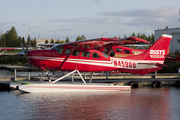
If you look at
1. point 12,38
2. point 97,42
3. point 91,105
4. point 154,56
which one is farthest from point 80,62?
point 12,38

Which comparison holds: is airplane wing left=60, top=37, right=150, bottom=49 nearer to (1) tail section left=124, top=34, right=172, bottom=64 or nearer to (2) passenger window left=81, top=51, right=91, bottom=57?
(2) passenger window left=81, top=51, right=91, bottom=57

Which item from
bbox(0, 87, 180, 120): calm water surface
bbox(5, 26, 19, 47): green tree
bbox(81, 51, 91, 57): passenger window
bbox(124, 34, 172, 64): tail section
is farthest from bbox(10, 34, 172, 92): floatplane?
bbox(5, 26, 19, 47): green tree

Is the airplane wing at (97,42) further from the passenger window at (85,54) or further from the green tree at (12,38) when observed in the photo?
the green tree at (12,38)

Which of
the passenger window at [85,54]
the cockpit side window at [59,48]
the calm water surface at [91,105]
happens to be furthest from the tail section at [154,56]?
the cockpit side window at [59,48]

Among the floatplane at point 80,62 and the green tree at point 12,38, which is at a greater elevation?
the green tree at point 12,38

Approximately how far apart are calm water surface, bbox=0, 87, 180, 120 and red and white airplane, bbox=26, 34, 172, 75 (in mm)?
1600

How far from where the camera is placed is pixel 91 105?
12922 millimetres

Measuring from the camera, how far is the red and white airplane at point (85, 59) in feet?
50.4

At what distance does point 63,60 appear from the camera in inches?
622

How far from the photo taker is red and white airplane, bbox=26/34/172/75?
1538 cm

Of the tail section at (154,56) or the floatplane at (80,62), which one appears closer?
the floatplane at (80,62)

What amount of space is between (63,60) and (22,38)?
3511 inches

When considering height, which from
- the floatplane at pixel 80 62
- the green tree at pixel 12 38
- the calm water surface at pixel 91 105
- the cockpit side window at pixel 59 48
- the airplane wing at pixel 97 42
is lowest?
the calm water surface at pixel 91 105

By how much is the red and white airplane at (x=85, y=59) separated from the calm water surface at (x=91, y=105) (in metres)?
1.60
